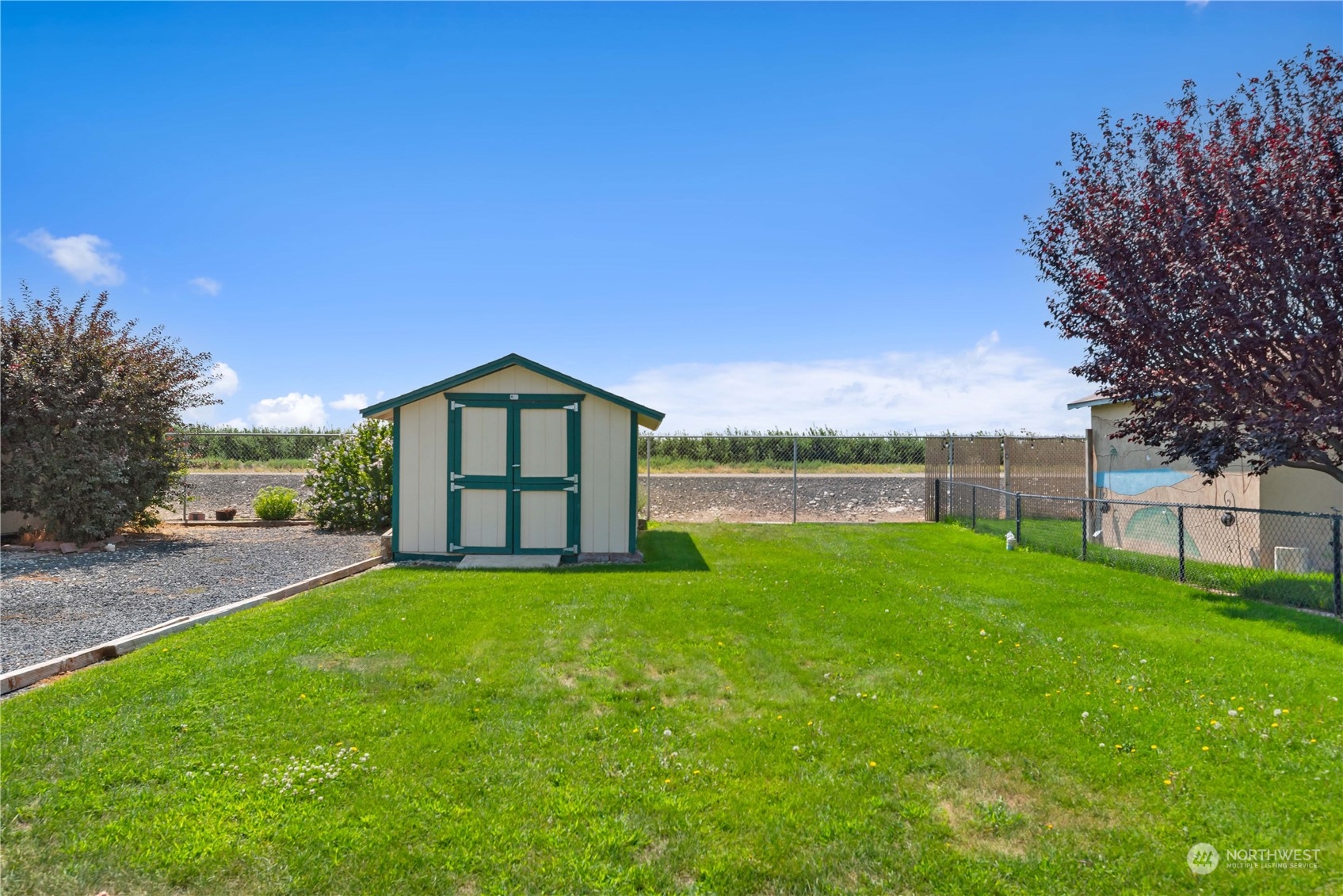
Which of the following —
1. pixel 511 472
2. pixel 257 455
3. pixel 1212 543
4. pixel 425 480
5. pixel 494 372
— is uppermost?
pixel 494 372

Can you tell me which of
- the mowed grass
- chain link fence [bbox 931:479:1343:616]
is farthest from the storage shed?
chain link fence [bbox 931:479:1343:616]

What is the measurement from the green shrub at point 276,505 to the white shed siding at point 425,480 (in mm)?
6648

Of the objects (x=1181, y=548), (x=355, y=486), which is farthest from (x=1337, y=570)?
(x=355, y=486)

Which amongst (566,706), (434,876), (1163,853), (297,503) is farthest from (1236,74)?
(297,503)

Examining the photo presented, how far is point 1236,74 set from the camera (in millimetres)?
7652

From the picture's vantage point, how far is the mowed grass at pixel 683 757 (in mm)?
2639

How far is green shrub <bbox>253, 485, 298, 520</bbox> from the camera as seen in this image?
1491 centimetres

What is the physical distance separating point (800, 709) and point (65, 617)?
7.08 metres

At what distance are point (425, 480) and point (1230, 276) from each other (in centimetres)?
1058

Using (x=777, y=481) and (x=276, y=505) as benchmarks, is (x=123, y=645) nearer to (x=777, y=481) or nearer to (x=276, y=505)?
(x=276, y=505)

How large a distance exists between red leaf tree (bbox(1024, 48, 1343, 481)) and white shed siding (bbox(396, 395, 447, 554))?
9199 millimetres

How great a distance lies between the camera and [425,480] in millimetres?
10250

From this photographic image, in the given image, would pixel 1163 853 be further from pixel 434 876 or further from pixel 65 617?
pixel 65 617

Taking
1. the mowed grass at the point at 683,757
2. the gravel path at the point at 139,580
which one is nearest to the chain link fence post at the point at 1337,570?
the mowed grass at the point at 683,757
